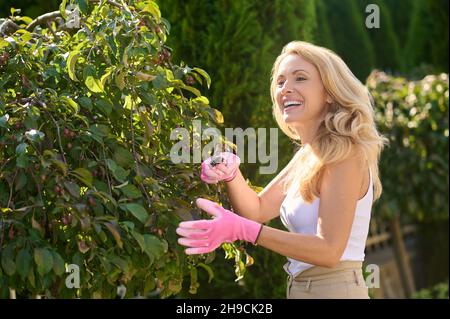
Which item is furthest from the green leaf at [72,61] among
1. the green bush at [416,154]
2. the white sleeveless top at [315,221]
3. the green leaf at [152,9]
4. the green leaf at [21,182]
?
the green bush at [416,154]

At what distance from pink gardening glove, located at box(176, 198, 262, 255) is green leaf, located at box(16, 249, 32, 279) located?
399mm

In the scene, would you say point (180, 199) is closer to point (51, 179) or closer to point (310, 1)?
point (51, 179)

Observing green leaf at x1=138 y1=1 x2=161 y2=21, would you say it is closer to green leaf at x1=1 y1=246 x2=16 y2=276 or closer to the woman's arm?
the woman's arm

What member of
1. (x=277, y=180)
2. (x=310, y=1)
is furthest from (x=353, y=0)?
(x=277, y=180)

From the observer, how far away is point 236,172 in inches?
105

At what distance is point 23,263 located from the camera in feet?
6.64

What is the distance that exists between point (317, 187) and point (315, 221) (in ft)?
0.33

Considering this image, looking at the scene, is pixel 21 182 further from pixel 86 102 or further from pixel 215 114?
pixel 215 114

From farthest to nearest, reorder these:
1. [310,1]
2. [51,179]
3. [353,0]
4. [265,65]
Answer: [353,0], [310,1], [265,65], [51,179]

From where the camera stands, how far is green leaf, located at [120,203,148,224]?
2119 millimetres

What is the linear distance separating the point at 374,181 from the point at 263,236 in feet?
1.53

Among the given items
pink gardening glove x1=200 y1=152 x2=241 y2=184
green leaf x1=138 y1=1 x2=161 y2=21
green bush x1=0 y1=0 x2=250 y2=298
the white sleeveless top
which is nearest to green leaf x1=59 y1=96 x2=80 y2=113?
green bush x1=0 y1=0 x2=250 y2=298

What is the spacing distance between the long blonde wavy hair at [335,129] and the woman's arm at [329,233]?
0.08 m

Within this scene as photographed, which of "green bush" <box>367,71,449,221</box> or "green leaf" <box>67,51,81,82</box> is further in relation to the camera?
"green bush" <box>367,71,449,221</box>
